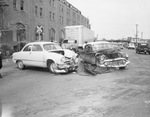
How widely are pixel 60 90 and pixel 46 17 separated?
91.4 ft

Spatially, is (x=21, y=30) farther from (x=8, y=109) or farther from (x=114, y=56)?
(x=8, y=109)

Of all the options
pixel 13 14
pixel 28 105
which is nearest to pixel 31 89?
pixel 28 105

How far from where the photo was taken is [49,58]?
986cm

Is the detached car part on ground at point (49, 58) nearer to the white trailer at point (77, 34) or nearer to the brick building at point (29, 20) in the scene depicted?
the brick building at point (29, 20)

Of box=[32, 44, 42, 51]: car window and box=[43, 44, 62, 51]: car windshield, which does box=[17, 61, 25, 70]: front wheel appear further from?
box=[43, 44, 62, 51]: car windshield

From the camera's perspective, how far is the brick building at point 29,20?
70.6 ft

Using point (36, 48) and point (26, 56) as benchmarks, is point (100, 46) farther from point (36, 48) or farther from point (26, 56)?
point (26, 56)

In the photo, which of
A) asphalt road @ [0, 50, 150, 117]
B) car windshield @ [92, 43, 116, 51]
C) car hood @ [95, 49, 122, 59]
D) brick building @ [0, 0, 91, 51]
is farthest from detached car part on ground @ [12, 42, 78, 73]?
brick building @ [0, 0, 91, 51]

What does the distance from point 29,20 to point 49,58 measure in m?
18.1

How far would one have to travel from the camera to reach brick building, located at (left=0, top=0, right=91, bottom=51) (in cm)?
2151

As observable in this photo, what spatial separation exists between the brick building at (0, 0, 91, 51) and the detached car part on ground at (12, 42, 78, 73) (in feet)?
19.1

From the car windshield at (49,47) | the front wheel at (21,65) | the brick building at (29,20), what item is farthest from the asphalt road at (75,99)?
the brick building at (29,20)

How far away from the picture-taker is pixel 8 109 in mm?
4797

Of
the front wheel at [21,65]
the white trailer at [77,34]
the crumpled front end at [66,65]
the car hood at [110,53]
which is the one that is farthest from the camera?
the white trailer at [77,34]
